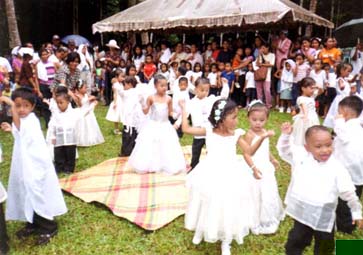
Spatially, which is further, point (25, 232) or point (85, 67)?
point (85, 67)

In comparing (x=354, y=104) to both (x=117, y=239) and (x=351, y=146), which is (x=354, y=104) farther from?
(x=117, y=239)

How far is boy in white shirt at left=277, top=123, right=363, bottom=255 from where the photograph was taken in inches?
114

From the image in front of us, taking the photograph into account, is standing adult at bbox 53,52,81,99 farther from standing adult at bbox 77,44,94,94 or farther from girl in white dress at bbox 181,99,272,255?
girl in white dress at bbox 181,99,272,255

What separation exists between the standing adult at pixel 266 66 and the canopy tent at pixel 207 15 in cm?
80

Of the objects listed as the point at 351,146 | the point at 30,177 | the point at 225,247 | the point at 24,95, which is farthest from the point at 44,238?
the point at 351,146

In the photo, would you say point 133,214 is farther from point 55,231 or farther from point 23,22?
point 23,22

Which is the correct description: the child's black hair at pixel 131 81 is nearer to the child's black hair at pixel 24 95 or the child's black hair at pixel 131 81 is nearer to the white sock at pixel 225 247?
the child's black hair at pixel 24 95

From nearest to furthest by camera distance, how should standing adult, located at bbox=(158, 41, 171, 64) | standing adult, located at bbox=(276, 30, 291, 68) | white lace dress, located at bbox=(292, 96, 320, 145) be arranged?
white lace dress, located at bbox=(292, 96, 320, 145) → standing adult, located at bbox=(276, 30, 291, 68) → standing adult, located at bbox=(158, 41, 171, 64)

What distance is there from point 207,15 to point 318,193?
380 inches

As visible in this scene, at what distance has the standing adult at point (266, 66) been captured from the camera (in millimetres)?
10891

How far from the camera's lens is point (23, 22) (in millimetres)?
17703

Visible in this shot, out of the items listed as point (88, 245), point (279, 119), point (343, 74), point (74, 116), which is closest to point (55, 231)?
point (88, 245)

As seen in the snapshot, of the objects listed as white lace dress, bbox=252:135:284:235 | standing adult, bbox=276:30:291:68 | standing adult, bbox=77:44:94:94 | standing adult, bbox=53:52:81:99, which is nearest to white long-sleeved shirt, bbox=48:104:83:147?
standing adult, bbox=53:52:81:99

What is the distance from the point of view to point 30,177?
380 cm
